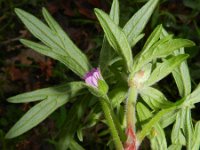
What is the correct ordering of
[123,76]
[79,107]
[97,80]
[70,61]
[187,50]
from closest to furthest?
[97,80] < [123,76] < [70,61] < [79,107] < [187,50]

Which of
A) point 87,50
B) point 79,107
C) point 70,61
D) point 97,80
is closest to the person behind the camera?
point 97,80

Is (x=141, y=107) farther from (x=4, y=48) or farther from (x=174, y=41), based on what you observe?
(x=4, y=48)

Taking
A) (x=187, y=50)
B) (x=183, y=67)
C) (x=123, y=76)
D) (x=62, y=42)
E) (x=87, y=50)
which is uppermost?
(x=62, y=42)

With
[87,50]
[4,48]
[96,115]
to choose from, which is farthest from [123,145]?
[4,48]

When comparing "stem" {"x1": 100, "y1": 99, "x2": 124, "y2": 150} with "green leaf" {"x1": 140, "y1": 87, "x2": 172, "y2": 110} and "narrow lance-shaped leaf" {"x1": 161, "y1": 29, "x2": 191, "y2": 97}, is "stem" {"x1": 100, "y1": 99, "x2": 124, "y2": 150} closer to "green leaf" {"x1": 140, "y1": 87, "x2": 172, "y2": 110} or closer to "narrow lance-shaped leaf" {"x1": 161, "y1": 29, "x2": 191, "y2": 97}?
"green leaf" {"x1": 140, "y1": 87, "x2": 172, "y2": 110}

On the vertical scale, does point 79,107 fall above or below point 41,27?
below

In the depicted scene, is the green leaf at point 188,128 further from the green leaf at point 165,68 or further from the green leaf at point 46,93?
the green leaf at point 46,93
